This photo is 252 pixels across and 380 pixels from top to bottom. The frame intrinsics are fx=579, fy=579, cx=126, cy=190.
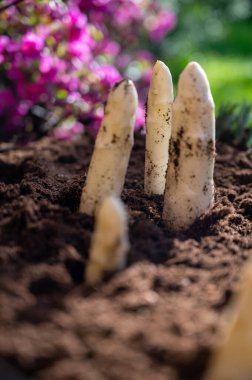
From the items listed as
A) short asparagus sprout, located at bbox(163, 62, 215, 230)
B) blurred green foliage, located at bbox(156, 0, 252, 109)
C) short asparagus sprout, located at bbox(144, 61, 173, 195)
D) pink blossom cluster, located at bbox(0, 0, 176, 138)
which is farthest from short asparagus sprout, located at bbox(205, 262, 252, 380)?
blurred green foliage, located at bbox(156, 0, 252, 109)

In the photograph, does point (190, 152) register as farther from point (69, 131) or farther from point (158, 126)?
point (69, 131)

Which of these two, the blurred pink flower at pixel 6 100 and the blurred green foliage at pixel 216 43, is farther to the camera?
the blurred green foliage at pixel 216 43

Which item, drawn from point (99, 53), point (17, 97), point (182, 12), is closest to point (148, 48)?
point (182, 12)

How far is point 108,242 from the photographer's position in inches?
54.7

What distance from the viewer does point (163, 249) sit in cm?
164

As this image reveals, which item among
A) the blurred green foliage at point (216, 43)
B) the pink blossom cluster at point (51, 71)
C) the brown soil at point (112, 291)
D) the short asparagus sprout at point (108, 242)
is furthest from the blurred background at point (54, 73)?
the blurred green foliage at point (216, 43)

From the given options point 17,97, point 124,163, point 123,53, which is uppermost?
point 123,53

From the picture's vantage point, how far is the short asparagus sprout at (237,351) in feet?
→ 4.06

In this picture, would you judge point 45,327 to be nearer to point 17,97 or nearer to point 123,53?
point 17,97

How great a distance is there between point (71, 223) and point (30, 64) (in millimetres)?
1467

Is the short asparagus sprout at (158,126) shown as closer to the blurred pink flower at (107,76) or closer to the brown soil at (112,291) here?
the brown soil at (112,291)

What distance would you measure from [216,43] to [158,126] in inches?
215

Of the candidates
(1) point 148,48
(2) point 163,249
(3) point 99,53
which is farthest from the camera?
(1) point 148,48

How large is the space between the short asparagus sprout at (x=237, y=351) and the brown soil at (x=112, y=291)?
3 centimetres
